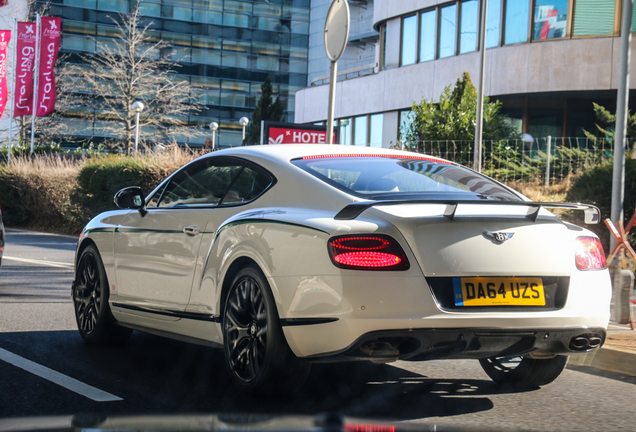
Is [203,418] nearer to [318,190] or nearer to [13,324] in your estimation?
[318,190]

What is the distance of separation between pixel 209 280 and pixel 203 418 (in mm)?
2765

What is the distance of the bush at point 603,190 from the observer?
12.9m

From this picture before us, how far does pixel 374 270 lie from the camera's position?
3863mm

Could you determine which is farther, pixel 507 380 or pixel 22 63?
pixel 22 63

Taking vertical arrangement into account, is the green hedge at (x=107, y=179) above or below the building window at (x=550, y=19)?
below

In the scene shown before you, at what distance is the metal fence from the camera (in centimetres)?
1906

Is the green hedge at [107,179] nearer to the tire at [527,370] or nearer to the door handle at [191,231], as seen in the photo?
the door handle at [191,231]

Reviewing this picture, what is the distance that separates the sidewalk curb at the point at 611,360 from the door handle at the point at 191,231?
274 centimetres

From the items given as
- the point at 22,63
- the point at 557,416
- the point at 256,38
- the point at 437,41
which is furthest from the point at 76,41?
the point at 557,416

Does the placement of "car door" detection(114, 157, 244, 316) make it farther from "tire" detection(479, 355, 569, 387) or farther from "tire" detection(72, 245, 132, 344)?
"tire" detection(479, 355, 569, 387)

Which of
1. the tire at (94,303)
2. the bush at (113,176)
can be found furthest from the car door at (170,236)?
the bush at (113,176)

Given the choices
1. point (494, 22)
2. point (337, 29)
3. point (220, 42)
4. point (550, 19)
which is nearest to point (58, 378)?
point (337, 29)

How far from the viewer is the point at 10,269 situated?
11742mm

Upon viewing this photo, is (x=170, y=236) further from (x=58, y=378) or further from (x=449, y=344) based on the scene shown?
(x=449, y=344)
